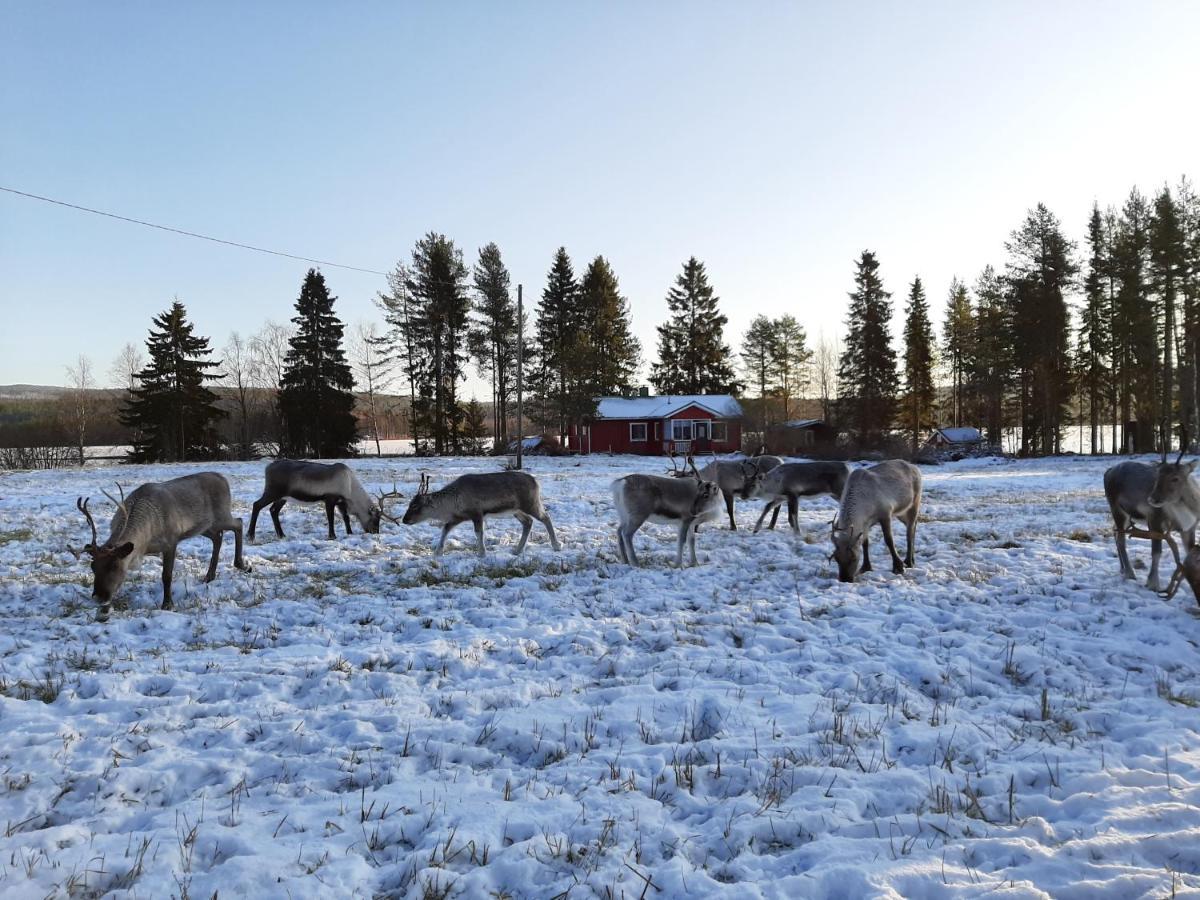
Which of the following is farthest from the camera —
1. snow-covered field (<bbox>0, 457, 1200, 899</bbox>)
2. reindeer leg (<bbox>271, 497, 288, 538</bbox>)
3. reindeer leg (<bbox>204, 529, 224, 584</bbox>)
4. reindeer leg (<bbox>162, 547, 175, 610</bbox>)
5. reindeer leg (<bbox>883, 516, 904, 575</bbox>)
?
reindeer leg (<bbox>271, 497, 288, 538</bbox>)

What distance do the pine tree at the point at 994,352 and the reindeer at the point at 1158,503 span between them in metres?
41.6

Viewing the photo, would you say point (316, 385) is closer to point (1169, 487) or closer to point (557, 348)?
point (557, 348)

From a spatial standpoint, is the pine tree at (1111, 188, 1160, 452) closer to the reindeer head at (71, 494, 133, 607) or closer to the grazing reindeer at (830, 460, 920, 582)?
the grazing reindeer at (830, 460, 920, 582)

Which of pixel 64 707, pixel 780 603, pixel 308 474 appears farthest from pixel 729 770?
pixel 308 474

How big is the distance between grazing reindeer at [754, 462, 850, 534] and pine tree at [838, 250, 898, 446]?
37.1 metres

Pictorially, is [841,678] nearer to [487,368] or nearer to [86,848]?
[86,848]

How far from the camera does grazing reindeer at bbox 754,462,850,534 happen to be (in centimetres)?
1430

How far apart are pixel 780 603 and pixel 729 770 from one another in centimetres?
427

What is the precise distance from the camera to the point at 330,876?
3.29 metres

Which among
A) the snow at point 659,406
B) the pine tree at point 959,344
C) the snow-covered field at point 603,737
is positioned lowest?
the snow-covered field at point 603,737

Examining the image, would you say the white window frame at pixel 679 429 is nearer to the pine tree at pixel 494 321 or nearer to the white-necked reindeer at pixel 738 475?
the pine tree at pixel 494 321

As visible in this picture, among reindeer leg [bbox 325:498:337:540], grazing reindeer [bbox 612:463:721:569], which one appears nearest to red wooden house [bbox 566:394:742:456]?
reindeer leg [bbox 325:498:337:540]

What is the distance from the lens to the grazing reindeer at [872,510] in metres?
9.63

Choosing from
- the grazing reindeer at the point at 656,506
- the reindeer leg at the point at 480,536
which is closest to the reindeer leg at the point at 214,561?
the reindeer leg at the point at 480,536
